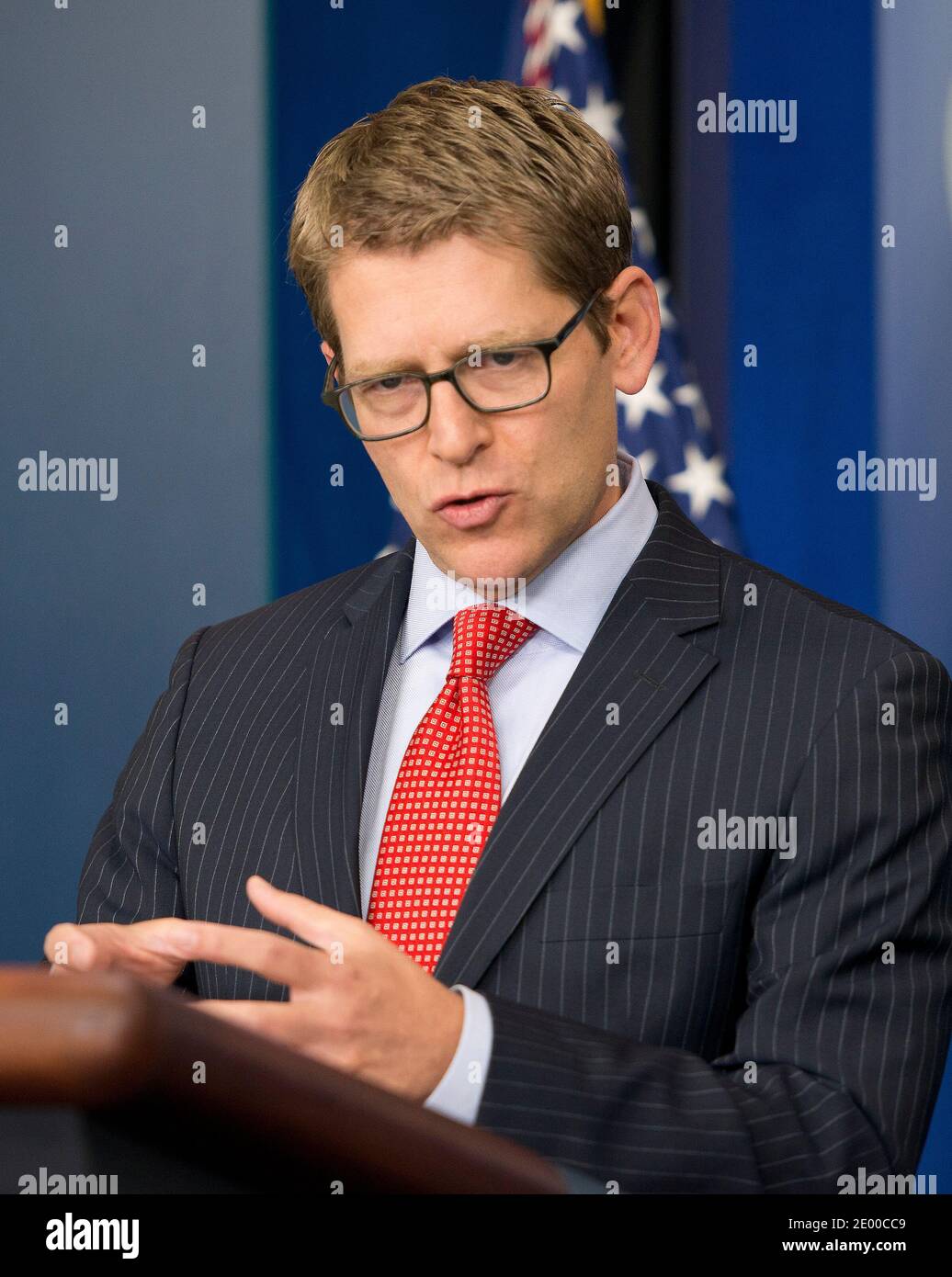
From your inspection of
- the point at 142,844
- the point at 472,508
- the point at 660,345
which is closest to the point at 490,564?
the point at 472,508

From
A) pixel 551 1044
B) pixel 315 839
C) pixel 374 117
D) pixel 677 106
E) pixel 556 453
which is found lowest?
pixel 551 1044

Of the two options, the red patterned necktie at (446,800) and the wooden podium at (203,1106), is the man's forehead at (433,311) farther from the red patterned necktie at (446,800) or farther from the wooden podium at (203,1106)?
the wooden podium at (203,1106)

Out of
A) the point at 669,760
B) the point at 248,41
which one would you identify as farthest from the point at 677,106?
the point at 669,760

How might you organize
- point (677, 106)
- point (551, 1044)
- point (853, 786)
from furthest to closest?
point (677, 106) → point (853, 786) → point (551, 1044)

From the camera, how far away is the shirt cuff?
117cm

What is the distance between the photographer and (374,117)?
69.7 inches

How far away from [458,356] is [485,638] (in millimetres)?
293

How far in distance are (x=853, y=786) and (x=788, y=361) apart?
1.58m

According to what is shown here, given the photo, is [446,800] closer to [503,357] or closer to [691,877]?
[691,877]

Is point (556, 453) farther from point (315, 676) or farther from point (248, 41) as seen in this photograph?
point (248, 41)

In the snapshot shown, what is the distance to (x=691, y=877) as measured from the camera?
156 centimetres

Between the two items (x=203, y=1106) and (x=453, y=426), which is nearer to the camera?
(x=203, y=1106)

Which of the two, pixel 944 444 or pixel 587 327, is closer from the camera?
pixel 587 327

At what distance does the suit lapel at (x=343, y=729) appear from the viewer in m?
1.63
